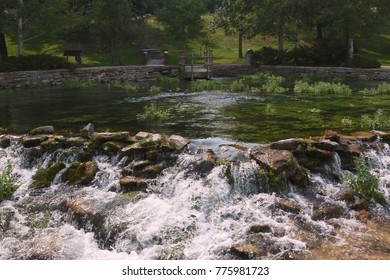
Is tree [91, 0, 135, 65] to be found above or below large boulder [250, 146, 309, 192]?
above

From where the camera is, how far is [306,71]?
39156 millimetres

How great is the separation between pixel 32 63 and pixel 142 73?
10559 millimetres

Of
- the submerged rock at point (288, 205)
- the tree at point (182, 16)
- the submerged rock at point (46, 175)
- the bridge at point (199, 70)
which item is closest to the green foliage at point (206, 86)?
the bridge at point (199, 70)

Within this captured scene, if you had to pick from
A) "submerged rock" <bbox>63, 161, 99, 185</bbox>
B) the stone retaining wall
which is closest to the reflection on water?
"submerged rock" <bbox>63, 161, 99, 185</bbox>

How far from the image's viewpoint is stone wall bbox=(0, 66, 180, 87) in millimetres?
33125

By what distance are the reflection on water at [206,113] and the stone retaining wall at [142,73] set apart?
822 cm

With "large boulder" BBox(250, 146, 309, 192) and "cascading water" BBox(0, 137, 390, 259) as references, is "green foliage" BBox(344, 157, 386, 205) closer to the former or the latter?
"cascading water" BBox(0, 137, 390, 259)

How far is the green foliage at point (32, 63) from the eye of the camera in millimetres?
33750

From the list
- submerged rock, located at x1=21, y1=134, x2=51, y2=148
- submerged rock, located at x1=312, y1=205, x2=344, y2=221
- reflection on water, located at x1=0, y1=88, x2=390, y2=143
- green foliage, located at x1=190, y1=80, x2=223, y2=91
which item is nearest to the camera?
submerged rock, located at x1=312, y1=205, x2=344, y2=221

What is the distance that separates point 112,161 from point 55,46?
44.8 metres

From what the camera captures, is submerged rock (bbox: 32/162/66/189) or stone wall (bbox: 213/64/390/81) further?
stone wall (bbox: 213/64/390/81)

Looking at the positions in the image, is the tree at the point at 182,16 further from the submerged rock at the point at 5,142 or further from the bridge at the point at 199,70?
the submerged rock at the point at 5,142

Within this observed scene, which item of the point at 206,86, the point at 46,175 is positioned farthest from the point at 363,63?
the point at 46,175

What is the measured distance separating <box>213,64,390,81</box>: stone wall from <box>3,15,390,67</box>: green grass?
534cm
